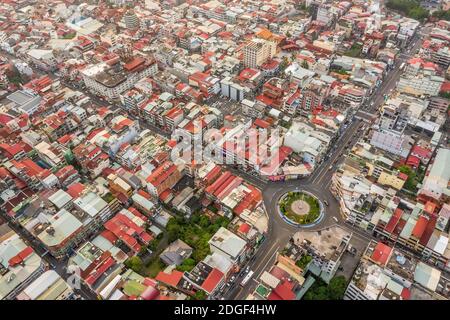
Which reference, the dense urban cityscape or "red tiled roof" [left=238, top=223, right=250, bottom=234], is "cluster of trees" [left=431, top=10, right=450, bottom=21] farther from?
"red tiled roof" [left=238, top=223, right=250, bottom=234]

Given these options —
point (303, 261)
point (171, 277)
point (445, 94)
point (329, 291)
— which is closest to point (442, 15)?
point (445, 94)

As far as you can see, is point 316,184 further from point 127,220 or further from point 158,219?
point 127,220

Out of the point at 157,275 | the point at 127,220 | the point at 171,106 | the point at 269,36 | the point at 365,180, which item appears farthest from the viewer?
the point at 269,36

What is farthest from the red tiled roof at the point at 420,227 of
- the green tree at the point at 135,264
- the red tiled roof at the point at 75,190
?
the red tiled roof at the point at 75,190

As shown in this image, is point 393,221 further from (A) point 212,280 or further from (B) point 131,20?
(B) point 131,20

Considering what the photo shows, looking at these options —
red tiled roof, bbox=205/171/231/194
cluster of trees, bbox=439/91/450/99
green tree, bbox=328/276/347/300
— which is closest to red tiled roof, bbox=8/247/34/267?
red tiled roof, bbox=205/171/231/194

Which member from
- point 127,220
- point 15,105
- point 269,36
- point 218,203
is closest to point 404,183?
point 218,203
